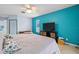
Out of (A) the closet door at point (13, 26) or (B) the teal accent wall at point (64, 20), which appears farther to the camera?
(B) the teal accent wall at point (64, 20)

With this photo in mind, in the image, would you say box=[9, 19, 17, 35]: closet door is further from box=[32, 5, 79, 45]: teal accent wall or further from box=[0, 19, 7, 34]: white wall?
box=[32, 5, 79, 45]: teal accent wall

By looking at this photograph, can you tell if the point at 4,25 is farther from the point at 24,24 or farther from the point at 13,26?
the point at 24,24

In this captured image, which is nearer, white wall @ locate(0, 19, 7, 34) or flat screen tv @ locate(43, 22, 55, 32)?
white wall @ locate(0, 19, 7, 34)

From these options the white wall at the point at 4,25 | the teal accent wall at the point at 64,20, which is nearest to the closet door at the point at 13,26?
the white wall at the point at 4,25

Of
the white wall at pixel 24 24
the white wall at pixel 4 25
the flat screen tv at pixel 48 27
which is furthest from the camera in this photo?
the flat screen tv at pixel 48 27

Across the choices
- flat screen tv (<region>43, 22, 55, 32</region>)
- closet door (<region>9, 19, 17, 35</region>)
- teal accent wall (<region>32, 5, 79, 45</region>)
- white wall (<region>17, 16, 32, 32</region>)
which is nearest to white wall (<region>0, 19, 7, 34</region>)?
closet door (<region>9, 19, 17, 35</region>)

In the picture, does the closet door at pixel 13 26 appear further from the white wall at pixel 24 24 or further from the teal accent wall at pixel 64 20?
the teal accent wall at pixel 64 20

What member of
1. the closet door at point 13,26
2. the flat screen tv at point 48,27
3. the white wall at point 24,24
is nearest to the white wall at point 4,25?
the closet door at point 13,26

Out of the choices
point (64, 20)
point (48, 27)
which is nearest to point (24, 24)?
point (48, 27)

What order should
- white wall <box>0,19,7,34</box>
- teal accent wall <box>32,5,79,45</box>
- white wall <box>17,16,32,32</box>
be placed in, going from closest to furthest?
white wall <box>0,19,7,34</box> → white wall <box>17,16,32,32</box> → teal accent wall <box>32,5,79,45</box>

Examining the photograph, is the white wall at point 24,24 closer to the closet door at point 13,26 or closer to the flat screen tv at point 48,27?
the closet door at point 13,26

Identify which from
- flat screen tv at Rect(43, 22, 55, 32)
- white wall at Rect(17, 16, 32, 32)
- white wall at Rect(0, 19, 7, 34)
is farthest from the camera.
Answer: flat screen tv at Rect(43, 22, 55, 32)

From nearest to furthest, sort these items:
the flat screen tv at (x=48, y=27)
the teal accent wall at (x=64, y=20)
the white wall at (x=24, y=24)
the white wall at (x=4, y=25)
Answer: the white wall at (x=4, y=25) → the white wall at (x=24, y=24) → the flat screen tv at (x=48, y=27) → the teal accent wall at (x=64, y=20)
